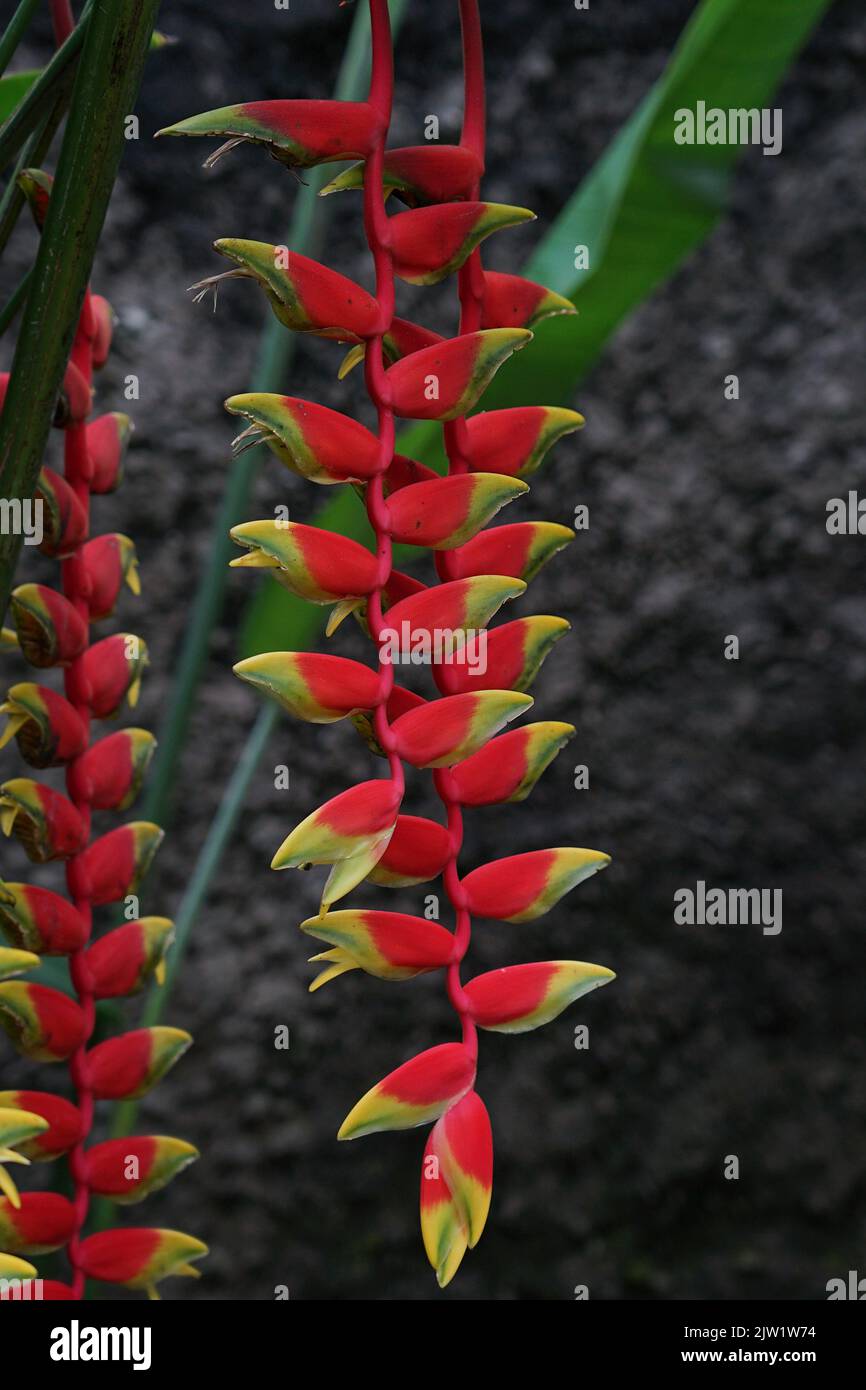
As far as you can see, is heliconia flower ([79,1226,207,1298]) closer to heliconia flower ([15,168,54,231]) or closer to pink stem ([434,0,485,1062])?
pink stem ([434,0,485,1062])

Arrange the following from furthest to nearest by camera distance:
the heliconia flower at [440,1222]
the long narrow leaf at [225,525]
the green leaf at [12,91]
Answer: the long narrow leaf at [225,525]
the green leaf at [12,91]
the heliconia flower at [440,1222]

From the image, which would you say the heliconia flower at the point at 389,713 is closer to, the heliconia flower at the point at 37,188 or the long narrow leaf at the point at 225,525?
the heliconia flower at the point at 37,188

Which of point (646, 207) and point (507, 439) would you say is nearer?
point (507, 439)

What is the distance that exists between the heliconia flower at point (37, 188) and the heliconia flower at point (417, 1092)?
156 mm

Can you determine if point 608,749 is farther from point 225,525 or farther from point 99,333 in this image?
point 99,333

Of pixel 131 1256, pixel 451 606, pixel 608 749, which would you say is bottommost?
pixel 131 1256

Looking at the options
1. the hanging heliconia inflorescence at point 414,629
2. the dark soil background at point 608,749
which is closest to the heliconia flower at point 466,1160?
the hanging heliconia inflorescence at point 414,629

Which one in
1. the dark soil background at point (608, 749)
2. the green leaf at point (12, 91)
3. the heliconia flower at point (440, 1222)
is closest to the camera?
the heliconia flower at point (440, 1222)

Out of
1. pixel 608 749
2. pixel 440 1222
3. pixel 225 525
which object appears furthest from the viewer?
pixel 608 749

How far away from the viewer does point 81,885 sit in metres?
0.24

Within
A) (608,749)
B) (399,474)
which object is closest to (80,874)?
(399,474)

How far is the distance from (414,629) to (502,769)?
0.03 m

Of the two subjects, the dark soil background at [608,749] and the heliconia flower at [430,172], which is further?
the dark soil background at [608,749]

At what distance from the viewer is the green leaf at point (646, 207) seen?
344 millimetres
